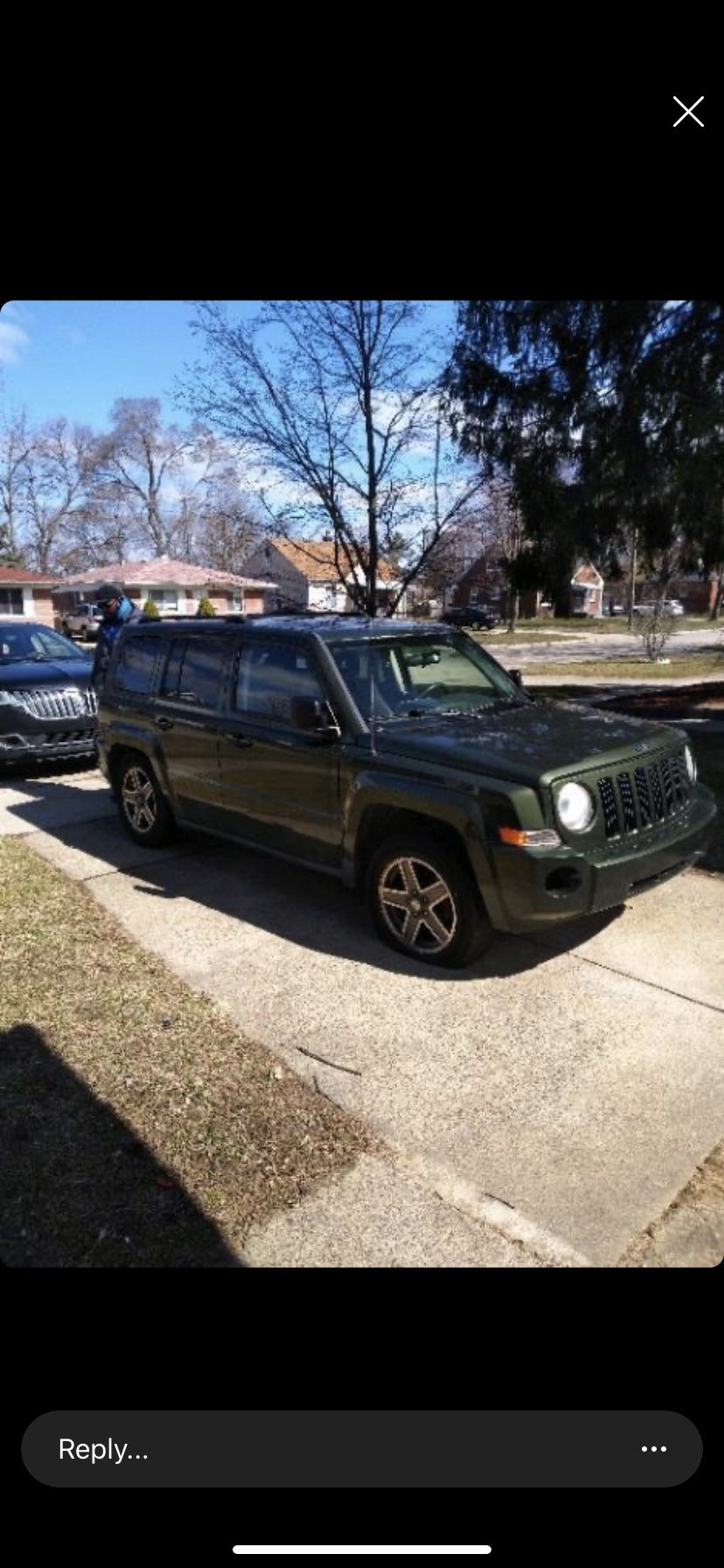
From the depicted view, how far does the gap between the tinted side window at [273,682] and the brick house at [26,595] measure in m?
38.9

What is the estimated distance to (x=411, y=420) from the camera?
9.46 meters

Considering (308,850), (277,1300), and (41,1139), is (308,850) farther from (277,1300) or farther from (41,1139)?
(277,1300)

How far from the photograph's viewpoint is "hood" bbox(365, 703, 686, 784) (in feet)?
10.8

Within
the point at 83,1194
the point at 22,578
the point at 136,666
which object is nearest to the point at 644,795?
the point at 83,1194

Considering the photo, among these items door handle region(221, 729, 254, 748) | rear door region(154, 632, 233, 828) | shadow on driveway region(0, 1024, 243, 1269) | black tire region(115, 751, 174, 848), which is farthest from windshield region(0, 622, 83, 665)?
shadow on driveway region(0, 1024, 243, 1269)

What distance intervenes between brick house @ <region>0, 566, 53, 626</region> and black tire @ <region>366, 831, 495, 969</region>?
132 ft

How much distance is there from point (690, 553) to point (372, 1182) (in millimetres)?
7786

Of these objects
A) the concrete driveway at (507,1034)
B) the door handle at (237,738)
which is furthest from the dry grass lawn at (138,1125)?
the door handle at (237,738)

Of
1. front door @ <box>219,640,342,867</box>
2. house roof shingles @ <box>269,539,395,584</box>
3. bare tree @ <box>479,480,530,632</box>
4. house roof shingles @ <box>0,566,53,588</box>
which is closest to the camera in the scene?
front door @ <box>219,640,342,867</box>

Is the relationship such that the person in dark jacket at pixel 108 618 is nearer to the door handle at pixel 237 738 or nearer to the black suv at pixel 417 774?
the black suv at pixel 417 774

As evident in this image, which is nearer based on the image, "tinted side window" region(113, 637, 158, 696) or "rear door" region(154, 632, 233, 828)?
"rear door" region(154, 632, 233, 828)

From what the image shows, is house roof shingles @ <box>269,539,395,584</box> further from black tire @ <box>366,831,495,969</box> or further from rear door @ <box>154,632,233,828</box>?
black tire @ <box>366,831,495,969</box>

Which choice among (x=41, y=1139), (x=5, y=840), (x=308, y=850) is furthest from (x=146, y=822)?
(x=41, y=1139)
